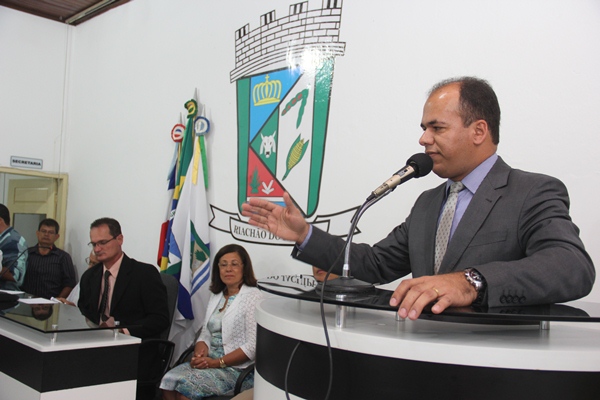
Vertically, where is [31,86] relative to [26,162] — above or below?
above

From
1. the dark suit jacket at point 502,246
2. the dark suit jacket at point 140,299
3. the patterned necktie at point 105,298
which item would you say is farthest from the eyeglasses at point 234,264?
the dark suit jacket at point 502,246

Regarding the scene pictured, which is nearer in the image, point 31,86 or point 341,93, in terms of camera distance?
point 341,93

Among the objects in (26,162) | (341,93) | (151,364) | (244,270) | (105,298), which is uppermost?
(341,93)

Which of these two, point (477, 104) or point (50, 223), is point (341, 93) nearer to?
point (477, 104)

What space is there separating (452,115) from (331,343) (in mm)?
864

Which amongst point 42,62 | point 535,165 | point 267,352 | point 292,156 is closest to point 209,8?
point 292,156

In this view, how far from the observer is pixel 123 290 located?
419cm

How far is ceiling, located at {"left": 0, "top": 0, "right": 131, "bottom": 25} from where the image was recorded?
20.9 feet

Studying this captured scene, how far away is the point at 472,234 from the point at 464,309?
0.49m

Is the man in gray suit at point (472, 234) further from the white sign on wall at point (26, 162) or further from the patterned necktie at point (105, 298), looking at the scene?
the white sign on wall at point (26, 162)

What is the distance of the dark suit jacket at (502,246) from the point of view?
1.37 m

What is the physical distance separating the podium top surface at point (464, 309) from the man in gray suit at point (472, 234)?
3 centimetres

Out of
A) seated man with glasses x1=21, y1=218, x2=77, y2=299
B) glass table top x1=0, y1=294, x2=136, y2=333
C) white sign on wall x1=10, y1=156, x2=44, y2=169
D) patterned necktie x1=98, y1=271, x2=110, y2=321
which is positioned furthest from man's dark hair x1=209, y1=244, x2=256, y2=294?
white sign on wall x1=10, y1=156, x2=44, y2=169

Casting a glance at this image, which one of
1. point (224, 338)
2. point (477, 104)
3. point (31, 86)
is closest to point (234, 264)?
point (224, 338)
